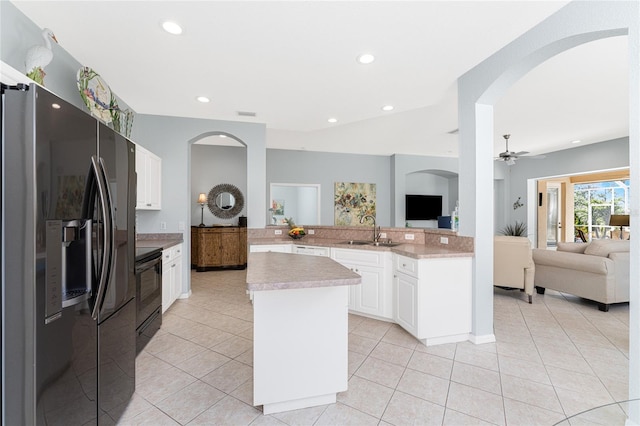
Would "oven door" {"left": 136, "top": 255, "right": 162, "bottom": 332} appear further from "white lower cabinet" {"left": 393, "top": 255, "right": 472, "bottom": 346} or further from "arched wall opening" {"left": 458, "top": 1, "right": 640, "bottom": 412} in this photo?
"arched wall opening" {"left": 458, "top": 1, "right": 640, "bottom": 412}

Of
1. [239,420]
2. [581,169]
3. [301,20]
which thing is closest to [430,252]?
[239,420]

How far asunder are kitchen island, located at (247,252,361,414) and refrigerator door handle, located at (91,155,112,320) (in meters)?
0.71

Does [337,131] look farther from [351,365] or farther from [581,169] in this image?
[581,169]

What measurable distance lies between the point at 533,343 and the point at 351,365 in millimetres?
1831

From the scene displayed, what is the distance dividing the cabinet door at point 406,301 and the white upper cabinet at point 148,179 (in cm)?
303

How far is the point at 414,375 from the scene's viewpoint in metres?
2.19

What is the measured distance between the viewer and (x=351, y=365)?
2.33m

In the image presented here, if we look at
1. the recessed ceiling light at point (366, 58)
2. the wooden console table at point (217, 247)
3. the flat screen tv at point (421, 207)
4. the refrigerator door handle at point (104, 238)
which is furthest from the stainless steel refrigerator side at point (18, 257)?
the flat screen tv at point (421, 207)

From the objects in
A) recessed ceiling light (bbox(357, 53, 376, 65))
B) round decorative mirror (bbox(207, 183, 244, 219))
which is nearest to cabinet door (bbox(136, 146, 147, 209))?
recessed ceiling light (bbox(357, 53, 376, 65))

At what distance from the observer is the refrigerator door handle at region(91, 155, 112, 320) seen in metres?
1.33

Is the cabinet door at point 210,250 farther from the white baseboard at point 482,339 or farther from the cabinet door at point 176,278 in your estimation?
the white baseboard at point 482,339

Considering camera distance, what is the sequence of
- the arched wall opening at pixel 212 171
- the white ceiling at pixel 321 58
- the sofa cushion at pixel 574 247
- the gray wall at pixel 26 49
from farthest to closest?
the arched wall opening at pixel 212 171 → the sofa cushion at pixel 574 247 → the white ceiling at pixel 321 58 → the gray wall at pixel 26 49

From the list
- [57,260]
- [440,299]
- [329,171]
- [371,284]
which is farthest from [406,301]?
[329,171]

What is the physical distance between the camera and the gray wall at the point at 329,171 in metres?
6.89
